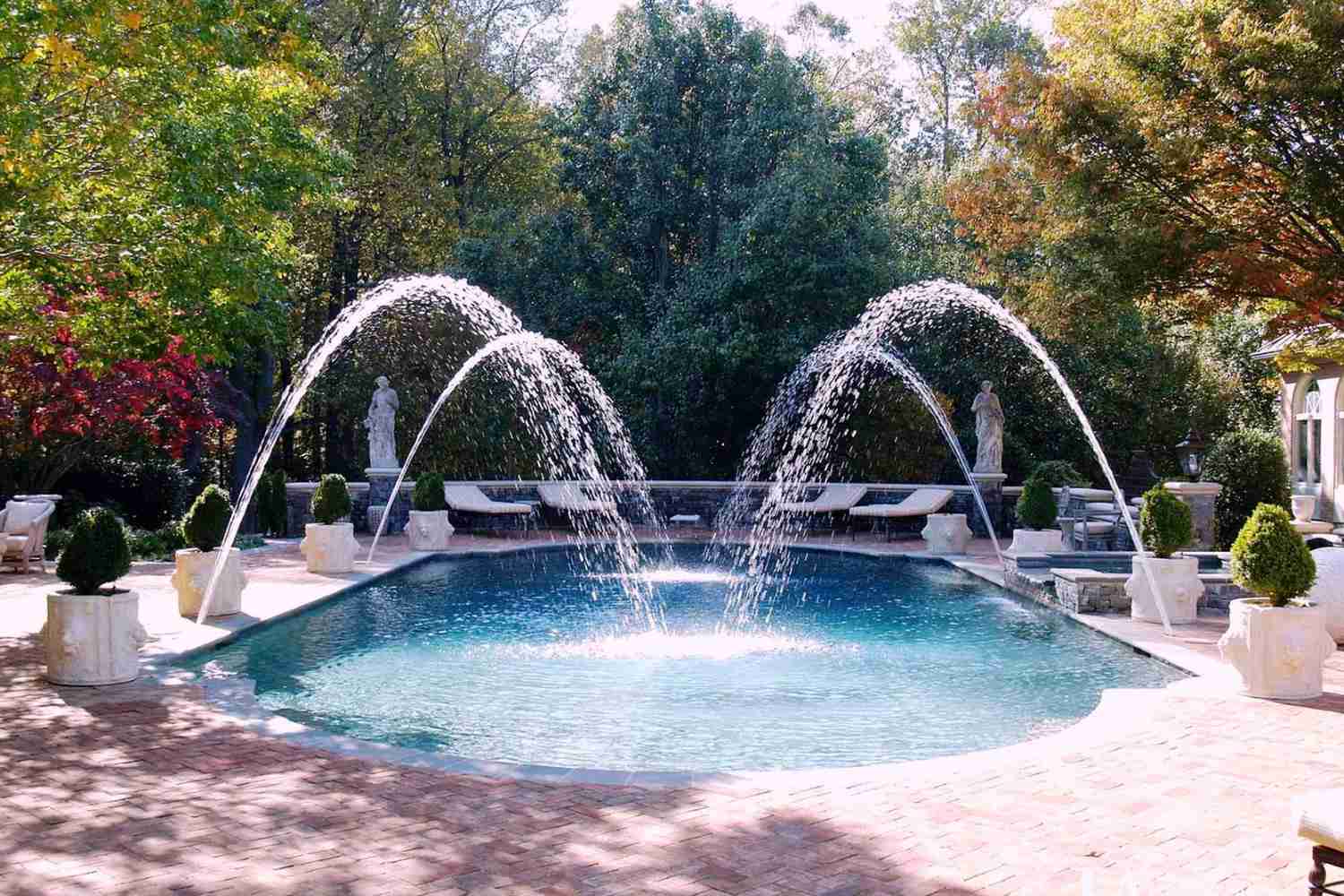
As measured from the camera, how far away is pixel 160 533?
2067 cm

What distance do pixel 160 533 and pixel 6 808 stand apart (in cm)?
1591

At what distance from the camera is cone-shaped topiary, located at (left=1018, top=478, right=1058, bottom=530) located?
57.3 ft

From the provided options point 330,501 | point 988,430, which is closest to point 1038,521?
point 988,430

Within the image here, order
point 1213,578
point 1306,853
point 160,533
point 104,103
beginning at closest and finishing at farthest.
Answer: point 1306,853 < point 104,103 < point 1213,578 < point 160,533

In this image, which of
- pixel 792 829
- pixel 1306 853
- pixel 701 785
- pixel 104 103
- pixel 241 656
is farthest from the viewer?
pixel 104 103

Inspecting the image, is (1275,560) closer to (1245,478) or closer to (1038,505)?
(1038,505)

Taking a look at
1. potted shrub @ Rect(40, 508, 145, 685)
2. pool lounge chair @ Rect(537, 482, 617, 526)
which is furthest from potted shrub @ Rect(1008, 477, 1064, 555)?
potted shrub @ Rect(40, 508, 145, 685)

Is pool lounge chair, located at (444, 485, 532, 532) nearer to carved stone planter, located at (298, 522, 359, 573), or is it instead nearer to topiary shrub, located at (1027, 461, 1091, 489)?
carved stone planter, located at (298, 522, 359, 573)

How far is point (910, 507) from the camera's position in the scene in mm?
22344

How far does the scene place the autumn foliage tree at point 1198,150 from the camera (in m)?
13.7

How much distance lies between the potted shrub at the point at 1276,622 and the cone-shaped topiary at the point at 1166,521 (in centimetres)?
305

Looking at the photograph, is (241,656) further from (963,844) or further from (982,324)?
(982,324)

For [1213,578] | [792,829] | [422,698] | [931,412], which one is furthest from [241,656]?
[931,412]

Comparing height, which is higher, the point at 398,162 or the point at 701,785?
the point at 398,162
